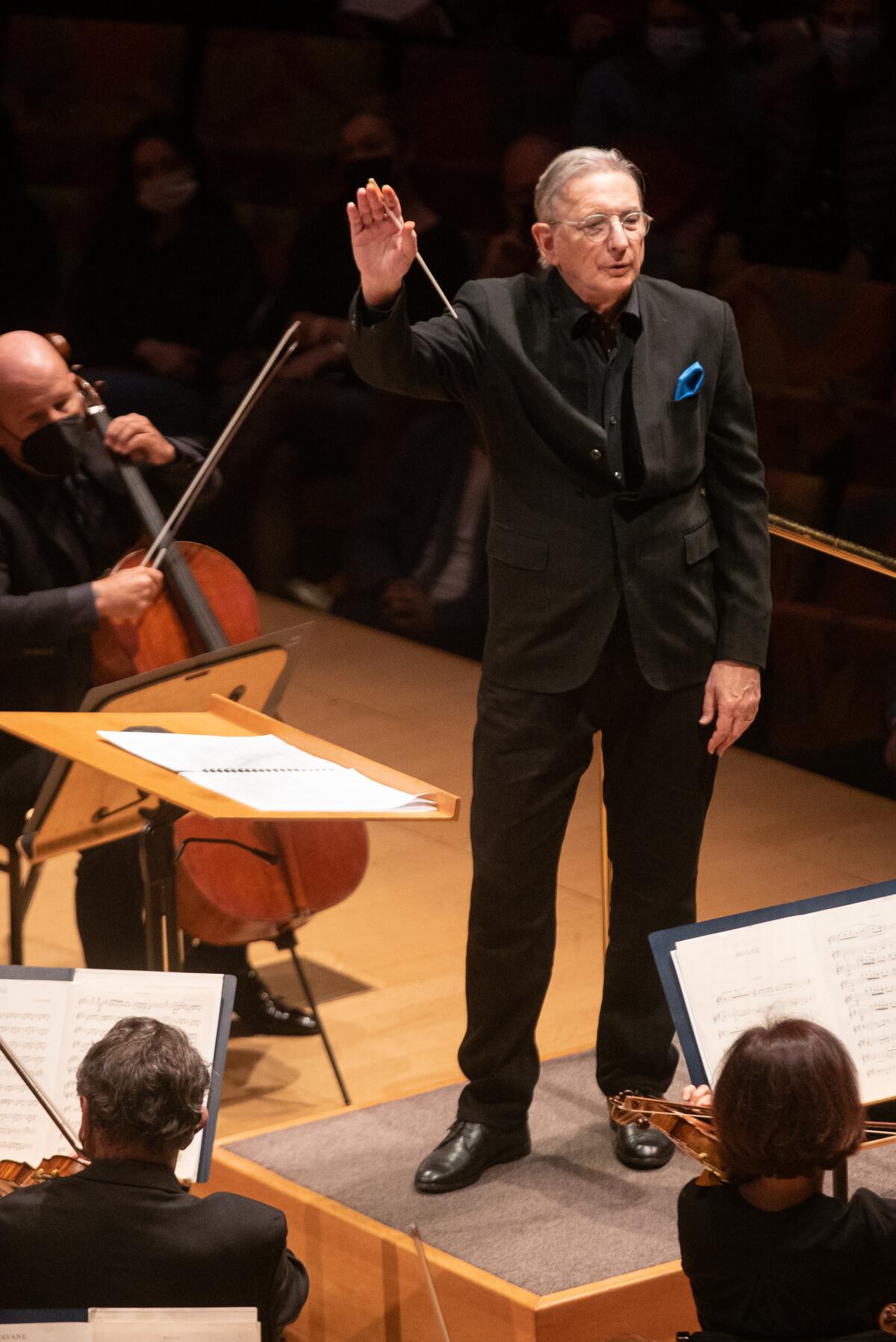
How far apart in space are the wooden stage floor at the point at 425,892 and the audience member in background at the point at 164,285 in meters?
1.28

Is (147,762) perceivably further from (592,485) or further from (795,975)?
(795,975)

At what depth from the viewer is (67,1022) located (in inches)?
92.7

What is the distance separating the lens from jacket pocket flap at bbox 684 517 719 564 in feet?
8.26

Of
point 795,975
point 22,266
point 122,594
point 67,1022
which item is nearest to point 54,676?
point 122,594

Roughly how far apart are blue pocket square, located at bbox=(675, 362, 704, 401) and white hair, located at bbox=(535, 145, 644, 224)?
0.72 feet

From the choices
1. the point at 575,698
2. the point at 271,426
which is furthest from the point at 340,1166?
the point at 271,426

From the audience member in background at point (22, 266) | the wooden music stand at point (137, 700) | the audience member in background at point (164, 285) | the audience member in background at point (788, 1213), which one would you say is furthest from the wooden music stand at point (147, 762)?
the audience member in background at point (22, 266)

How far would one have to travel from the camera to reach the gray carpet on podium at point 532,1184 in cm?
246

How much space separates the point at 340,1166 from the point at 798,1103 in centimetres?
99

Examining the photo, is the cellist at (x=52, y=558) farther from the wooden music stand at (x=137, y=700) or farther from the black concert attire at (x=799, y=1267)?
the black concert attire at (x=799, y=1267)

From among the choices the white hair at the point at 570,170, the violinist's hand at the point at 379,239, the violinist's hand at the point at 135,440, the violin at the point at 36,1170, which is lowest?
the violin at the point at 36,1170

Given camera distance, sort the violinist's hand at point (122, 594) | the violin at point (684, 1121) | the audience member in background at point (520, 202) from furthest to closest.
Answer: the audience member in background at point (520, 202), the violinist's hand at point (122, 594), the violin at point (684, 1121)

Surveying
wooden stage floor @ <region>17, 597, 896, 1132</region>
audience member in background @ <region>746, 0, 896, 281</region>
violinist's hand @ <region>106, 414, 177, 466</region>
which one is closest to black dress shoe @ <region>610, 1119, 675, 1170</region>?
wooden stage floor @ <region>17, 597, 896, 1132</region>

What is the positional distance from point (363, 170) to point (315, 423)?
0.79 metres
